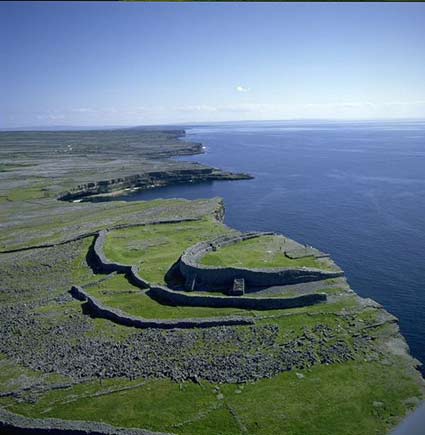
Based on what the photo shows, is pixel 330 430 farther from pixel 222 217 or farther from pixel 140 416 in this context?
pixel 222 217

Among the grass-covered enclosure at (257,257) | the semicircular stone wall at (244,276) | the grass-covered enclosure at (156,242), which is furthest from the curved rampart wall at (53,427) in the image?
the grass-covered enclosure at (257,257)

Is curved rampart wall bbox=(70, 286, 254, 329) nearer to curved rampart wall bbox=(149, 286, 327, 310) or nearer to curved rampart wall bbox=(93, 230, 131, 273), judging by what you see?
curved rampart wall bbox=(149, 286, 327, 310)

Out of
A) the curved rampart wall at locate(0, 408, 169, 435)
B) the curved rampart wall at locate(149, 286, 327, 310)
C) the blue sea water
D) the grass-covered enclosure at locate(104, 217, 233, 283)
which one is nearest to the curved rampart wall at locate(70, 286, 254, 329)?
the curved rampart wall at locate(149, 286, 327, 310)

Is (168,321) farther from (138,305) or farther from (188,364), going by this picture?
(188,364)

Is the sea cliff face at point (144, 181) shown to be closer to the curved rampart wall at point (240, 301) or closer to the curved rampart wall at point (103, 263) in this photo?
the curved rampart wall at point (103, 263)

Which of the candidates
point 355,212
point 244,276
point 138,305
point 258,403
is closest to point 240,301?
point 244,276
